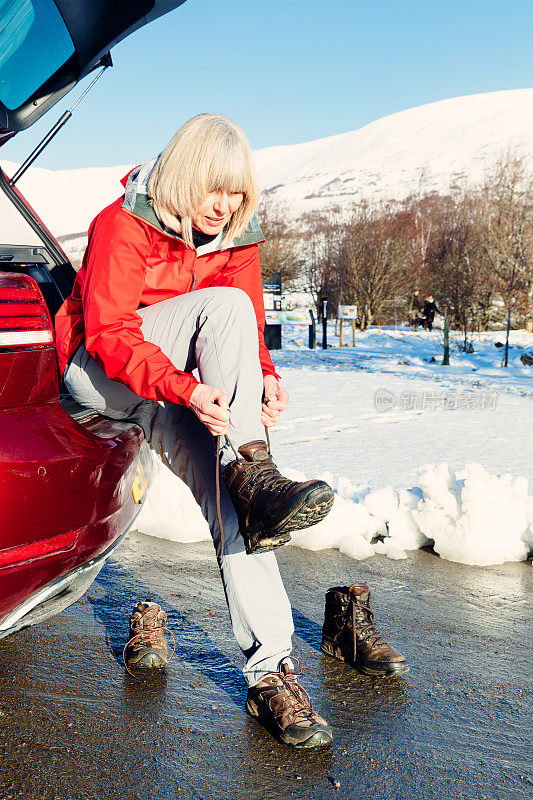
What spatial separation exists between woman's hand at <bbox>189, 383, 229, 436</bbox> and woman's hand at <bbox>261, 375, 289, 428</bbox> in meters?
0.31

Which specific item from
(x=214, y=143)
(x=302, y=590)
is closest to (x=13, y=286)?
(x=214, y=143)

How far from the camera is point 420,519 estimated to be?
3395mm

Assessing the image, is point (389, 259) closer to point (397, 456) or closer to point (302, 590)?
point (397, 456)

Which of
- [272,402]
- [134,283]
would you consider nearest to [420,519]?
[272,402]

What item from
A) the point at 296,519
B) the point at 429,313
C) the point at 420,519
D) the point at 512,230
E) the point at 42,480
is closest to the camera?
the point at 42,480

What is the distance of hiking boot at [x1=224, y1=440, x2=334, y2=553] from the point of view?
1.80m

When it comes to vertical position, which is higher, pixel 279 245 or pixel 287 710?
pixel 279 245

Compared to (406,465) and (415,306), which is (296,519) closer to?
(406,465)

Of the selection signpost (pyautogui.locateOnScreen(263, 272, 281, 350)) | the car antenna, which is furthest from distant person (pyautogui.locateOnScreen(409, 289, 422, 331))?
the car antenna

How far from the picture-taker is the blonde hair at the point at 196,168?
6.73 ft

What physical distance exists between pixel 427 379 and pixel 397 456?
6830 mm

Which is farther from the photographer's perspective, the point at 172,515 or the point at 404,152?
the point at 404,152

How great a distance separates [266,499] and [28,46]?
1.77 meters

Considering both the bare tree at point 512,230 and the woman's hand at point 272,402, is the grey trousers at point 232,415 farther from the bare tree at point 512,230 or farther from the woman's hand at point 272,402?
the bare tree at point 512,230
